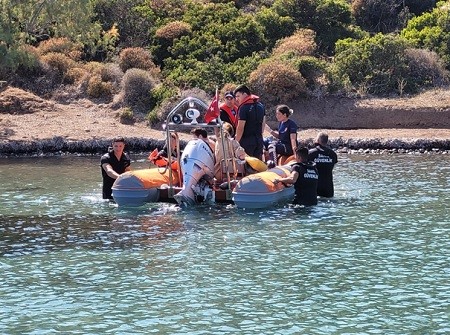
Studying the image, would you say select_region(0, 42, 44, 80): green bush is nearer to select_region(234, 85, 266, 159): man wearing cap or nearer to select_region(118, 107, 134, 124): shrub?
select_region(118, 107, 134, 124): shrub

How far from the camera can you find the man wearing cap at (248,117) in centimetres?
1870

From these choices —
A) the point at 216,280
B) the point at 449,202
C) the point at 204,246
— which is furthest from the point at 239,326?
the point at 449,202

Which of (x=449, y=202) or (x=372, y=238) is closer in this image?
(x=372, y=238)

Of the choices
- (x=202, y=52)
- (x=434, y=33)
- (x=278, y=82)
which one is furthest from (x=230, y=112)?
(x=434, y=33)

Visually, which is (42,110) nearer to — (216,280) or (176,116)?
(176,116)

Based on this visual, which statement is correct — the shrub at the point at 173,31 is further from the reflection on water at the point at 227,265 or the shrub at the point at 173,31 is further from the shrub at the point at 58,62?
the reflection on water at the point at 227,265

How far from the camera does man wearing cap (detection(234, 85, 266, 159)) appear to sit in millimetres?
18703

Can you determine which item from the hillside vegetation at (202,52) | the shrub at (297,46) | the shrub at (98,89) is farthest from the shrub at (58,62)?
the shrub at (297,46)

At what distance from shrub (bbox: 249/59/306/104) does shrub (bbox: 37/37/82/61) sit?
7846 millimetres

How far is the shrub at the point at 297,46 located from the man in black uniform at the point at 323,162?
17.0 meters

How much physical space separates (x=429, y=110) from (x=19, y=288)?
21.8 metres

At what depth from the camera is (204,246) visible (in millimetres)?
15000

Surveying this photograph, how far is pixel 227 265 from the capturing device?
13750 mm

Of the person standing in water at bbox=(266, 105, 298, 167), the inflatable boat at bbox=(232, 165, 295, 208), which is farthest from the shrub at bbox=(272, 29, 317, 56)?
the inflatable boat at bbox=(232, 165, 295, 208)
